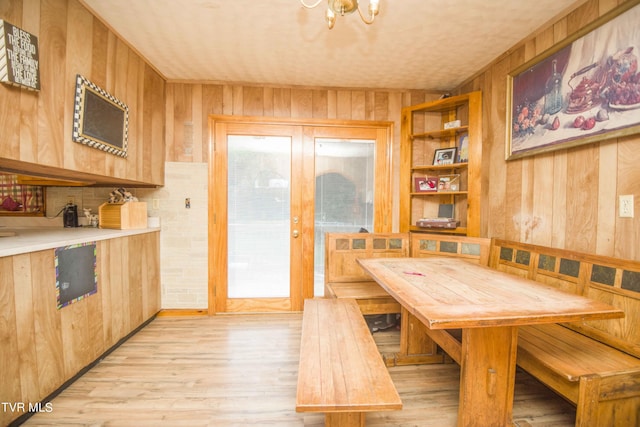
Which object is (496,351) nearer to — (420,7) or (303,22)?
(420,7)

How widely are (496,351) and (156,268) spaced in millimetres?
3139

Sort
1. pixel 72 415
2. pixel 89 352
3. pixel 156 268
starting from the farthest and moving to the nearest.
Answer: pixel 156 268 → pixel 89 352 → pixel 72 415

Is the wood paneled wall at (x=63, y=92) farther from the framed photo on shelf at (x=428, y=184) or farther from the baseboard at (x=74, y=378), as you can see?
the framed photo on shelf at (x=428, y=184)

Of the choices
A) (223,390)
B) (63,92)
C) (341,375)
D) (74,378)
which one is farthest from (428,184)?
(74,378)

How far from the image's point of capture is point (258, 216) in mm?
3113

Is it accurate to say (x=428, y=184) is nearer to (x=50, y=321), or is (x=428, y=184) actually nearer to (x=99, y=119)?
(x=99, y=119)

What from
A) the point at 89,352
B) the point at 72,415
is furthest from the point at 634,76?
the point at 89,352

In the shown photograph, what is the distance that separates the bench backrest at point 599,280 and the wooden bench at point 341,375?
1.36 meters

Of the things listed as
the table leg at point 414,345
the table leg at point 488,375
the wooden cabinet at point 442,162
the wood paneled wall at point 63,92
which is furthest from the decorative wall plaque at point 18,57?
the wooden cabinet at point 442,162

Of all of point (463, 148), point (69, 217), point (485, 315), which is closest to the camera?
point (485, 315)

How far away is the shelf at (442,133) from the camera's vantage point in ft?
9.36

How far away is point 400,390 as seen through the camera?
1825 millimetres

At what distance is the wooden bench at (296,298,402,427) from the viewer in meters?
1.05

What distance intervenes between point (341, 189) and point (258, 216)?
1.03 m
